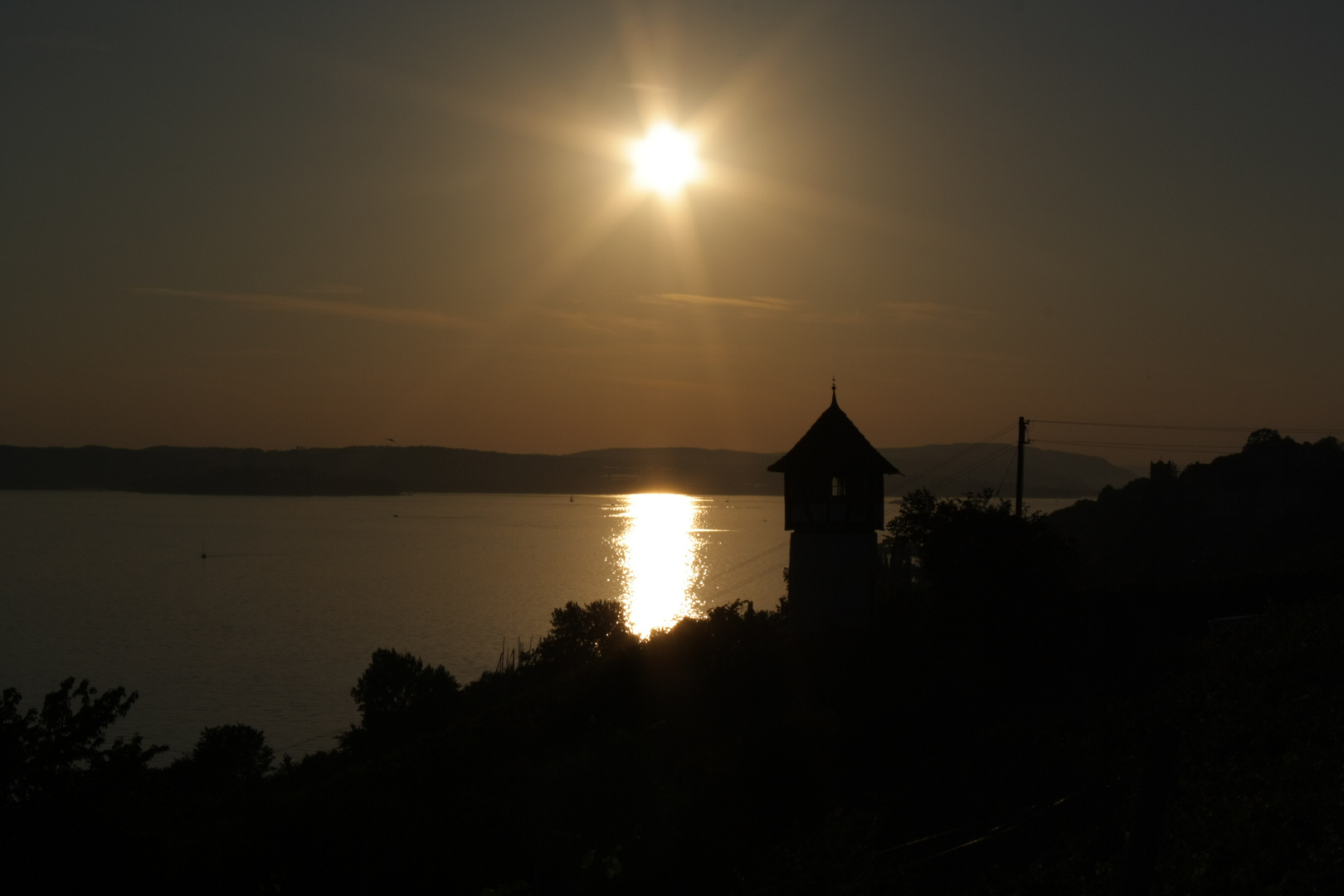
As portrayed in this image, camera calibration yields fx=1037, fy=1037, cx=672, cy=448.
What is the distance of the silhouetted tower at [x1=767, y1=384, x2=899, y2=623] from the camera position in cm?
3272

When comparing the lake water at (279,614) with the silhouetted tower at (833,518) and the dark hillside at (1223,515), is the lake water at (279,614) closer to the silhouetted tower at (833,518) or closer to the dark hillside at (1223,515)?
the dark hillside at (1223,515)

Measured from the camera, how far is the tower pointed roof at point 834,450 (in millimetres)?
33531

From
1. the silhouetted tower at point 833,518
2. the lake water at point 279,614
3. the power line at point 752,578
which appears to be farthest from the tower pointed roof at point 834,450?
the power line at point 752,578

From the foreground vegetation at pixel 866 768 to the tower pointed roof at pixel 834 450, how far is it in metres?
2.26

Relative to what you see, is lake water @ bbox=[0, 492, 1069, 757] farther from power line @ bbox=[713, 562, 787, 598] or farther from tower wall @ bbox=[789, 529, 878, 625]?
tower wall @ bbox=[789, 529, 878, 625]

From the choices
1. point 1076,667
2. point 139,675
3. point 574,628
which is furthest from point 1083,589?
point 139,675

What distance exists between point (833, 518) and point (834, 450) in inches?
87.2

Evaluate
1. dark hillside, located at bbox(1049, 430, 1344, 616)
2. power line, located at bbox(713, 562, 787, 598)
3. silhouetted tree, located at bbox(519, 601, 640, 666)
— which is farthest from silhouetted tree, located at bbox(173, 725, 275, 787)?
power line, located at bbox(713, 562, 787, 598)

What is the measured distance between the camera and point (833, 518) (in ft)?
110

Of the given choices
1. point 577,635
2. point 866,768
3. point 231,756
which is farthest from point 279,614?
point 866,768

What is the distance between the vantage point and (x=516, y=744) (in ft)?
93.6

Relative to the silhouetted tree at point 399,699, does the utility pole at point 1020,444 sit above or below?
above

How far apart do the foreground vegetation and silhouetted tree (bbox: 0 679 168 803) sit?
0.15ft

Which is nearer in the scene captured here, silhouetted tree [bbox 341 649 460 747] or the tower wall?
the tower wall
